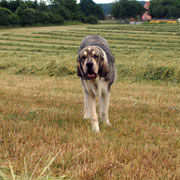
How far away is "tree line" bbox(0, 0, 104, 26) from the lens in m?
57.9

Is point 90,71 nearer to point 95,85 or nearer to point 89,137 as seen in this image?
point 95,85

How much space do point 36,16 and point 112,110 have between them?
188ft

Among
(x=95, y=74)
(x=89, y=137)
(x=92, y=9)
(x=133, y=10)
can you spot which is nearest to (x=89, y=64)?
(x=95, y=74)

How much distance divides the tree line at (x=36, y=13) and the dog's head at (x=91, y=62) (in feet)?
174

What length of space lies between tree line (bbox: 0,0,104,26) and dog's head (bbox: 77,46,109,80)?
5299cm

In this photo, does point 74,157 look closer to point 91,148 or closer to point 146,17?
point 91,148

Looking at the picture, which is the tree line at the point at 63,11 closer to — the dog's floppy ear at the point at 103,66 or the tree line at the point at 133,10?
the tree line at the point at 133,10

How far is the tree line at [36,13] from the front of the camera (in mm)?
57875

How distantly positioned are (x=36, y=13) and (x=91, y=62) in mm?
59772

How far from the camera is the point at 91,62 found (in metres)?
4.88

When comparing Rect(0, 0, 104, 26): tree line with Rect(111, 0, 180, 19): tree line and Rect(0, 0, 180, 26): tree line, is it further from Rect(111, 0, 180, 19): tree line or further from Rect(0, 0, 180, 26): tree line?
Rect(111, 0, 180, 19): tree line

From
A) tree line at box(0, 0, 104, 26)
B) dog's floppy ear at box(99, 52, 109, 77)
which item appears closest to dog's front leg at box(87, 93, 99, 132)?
dog's floppy ear at box(99, 52, 109, 77)

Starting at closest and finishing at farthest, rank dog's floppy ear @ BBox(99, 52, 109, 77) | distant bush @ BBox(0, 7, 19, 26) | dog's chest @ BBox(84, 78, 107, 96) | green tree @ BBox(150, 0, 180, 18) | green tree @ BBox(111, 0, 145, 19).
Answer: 1. dog's floppy ear @ BBox(99, 52, 109, 77)
2. dog's chest @ BBox(84, 78, 107, 96)
3. distant bush @ BBox(0, 7, 19, 26)
4. green tree @ BBox(150, 0, 180, 18)
5. green tree @ BBox(111, 0, 145, 19)

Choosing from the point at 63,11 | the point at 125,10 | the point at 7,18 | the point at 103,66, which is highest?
the point at 125,10
